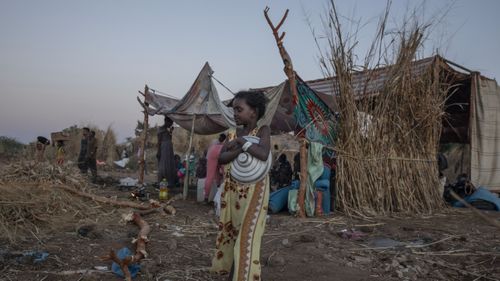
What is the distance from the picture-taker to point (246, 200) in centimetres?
233

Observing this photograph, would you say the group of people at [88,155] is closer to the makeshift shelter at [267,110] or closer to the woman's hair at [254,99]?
the makeshift shelter at [267,110]

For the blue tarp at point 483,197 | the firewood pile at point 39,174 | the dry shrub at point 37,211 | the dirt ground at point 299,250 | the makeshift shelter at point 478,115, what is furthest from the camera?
the makeshift shelter at point 478,115

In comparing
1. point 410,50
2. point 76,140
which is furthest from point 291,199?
point 76,140

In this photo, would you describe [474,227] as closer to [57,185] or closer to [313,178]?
[313,178]

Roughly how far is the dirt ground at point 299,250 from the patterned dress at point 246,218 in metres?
0.84

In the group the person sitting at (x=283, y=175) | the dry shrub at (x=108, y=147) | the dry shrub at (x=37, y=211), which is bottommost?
the dry shrub at (x=37, y=211)

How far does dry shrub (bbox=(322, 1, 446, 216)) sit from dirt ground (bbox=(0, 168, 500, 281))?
70 centimetres

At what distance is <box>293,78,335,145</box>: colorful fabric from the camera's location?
6.31m

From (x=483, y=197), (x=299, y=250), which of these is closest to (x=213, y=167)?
(x=299, y=250)

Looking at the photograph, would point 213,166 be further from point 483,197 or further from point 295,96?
point 483,197

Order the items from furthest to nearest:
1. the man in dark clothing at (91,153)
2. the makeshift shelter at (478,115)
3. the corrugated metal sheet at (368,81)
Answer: the man in dark clothing at (91,153), the makeshift shelter at (478,115), the corrugated metal sheet at (368,81)

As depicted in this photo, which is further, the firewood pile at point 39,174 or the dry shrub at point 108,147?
the dry shrub at point 108,147

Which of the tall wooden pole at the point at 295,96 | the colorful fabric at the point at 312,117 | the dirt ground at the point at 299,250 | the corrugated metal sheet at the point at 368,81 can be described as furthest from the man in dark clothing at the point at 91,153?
the corrugated metal sheet at the point at 368,81

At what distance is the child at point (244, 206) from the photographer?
2289 millimetres
